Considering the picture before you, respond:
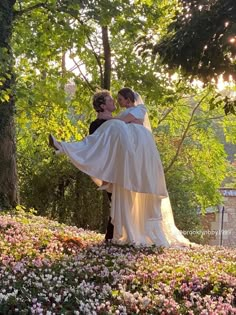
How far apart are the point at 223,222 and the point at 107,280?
16.7 meters

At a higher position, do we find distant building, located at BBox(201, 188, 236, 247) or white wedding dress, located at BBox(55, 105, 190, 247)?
white wedding dress, located at BBox(55, 105, 190, 247)

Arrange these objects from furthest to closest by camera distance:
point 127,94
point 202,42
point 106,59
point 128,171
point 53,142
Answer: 1. point 106,59
2. point 127,94
3. point 128,171
4. point 53,142
5. point 202,42

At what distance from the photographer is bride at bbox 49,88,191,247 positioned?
21.7ft

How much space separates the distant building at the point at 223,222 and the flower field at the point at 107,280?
44.1 feet

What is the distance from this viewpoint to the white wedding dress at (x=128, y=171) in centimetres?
661

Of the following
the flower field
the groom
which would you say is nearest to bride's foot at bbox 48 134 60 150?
the groom

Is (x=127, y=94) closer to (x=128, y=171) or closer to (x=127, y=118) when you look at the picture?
(x=127, y=118)

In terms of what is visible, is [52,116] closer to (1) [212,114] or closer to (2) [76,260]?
(1) [212,114]

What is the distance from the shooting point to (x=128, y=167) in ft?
22.0

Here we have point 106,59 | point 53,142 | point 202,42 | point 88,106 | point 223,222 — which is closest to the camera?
point 202,42

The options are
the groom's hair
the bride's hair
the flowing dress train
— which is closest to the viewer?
→ the flowing dress train

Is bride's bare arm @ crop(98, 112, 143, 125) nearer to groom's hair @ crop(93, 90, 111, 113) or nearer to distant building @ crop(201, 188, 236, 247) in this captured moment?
groom's hair @ crop(93, 90, 111, 113)

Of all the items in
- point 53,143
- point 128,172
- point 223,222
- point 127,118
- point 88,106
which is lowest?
point 223,222

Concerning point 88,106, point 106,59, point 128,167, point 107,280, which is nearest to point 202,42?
point 128,167
